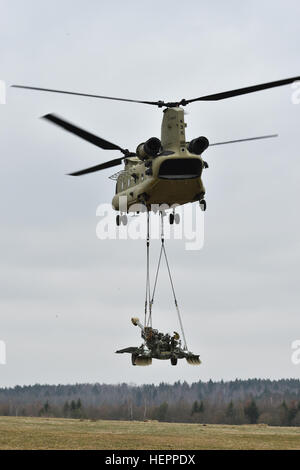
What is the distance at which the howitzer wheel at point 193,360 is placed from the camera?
32584 mm

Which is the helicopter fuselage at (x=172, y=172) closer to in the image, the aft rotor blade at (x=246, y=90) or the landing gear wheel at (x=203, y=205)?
the landing gear wheel at (x=203, y=205)

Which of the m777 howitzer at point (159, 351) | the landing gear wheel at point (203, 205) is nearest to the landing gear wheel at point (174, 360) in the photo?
the m777 howitzer at point (159, 351)

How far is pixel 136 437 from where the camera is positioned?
141 ft

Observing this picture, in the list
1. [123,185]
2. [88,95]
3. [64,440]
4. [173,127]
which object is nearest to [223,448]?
[64,440]

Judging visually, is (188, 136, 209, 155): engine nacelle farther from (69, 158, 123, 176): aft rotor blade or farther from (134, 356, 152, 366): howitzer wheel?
(134, 356, 152, 366): howitzer wheel

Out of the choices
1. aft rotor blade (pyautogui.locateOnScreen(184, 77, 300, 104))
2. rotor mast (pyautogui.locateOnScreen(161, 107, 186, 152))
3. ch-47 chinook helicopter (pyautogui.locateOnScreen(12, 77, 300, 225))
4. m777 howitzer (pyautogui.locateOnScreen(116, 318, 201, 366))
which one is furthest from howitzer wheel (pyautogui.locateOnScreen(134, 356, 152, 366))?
aft rotor blade (pyautogui.locateOnScreen(184, 77, 300, 104))

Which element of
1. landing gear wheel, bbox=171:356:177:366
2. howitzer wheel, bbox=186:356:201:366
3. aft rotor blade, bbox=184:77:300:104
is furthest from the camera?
landing gear wheel, bbox=171:356:177:366

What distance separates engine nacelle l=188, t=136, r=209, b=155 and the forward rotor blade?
5.42 m

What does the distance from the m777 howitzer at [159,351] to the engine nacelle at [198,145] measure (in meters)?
8.37

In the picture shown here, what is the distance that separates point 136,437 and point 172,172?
1878 centimetres

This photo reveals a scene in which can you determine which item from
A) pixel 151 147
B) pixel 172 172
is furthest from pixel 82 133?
pixel 172 172

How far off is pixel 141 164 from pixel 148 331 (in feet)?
25.7

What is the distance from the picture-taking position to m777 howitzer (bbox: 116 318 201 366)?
32625 mm
